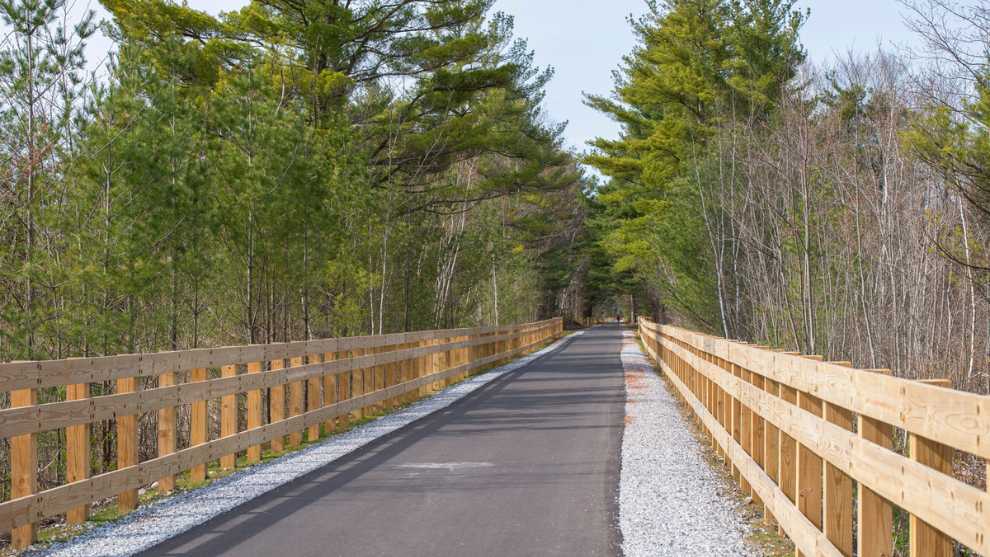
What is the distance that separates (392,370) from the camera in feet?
49.2

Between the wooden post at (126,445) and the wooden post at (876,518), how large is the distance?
5.27 m

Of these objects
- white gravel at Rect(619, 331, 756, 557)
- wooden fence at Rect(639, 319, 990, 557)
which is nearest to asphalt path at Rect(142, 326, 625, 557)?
white gravel at Rect(619, 331, 756, 557)

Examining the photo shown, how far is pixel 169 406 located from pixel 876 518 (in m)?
5.62

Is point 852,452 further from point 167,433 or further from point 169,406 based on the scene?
point 167,433

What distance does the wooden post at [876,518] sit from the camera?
393 cm

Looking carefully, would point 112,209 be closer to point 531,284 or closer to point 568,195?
point 531,284

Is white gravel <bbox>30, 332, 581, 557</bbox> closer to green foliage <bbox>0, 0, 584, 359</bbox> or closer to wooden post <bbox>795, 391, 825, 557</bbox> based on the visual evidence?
green foliage <bbox>0, 0, 584, 359</bbox>

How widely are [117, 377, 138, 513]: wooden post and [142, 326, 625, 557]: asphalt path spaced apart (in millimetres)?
812

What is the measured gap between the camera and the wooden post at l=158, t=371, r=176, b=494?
7.86m

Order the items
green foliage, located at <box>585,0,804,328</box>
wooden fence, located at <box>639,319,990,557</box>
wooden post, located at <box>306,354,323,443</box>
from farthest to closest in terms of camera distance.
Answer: green foliage, located at <box>585,0,804,328</box>
wooden post, located at <box>306,354,323,443</box>
wooden fence, located at <box>639,319,990,557</box>

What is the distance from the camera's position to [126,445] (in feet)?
23.8

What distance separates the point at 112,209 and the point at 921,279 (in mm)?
10660

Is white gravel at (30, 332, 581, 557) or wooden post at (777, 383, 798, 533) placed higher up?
wooden post at (777, 383, 798, 533)

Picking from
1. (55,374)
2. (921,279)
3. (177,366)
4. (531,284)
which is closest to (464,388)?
(921,279)
